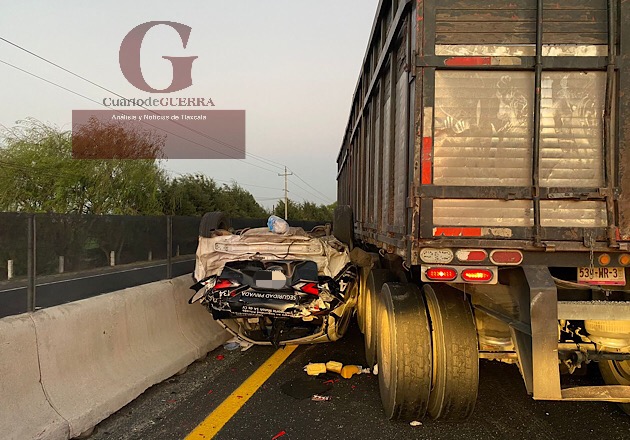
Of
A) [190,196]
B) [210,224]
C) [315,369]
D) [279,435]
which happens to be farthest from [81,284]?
[190,196]

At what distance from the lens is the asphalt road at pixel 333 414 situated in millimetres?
3867

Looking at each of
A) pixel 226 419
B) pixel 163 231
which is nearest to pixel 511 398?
pixel 226 419

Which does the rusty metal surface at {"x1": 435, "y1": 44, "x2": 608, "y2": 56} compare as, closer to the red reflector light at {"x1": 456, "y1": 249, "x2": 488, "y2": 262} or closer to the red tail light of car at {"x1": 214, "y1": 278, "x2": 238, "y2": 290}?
the red reflector light at {"x1": 456, "y1": 249, "x2": 488, "y2": 262}

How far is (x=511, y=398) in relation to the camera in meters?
4.70

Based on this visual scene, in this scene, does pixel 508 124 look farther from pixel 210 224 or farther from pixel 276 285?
pixel 210 224

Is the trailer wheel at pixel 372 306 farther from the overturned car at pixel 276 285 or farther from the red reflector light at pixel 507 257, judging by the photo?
the red reflector light at pixel 507 257

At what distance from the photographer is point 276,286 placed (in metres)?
5.18

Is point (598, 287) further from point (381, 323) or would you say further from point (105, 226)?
point (105, 226)

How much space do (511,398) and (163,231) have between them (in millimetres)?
4778

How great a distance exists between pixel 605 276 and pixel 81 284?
4857 millimetres

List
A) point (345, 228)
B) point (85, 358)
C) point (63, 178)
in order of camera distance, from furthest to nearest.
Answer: point (63, 178), point (345, 228), point (85, 358)

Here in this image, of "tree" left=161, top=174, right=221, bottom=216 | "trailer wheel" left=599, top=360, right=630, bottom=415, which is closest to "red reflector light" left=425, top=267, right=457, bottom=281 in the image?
"trailer wheel" left=599, top=360, right=630, bottom=415

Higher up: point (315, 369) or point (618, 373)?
point (618, 373)

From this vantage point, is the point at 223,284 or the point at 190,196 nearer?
the point at 223,284
